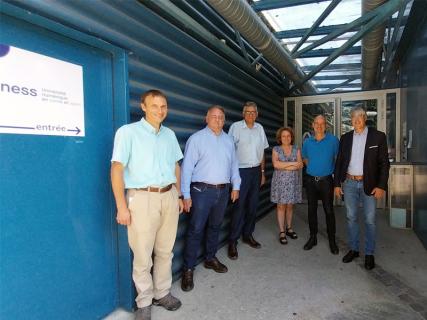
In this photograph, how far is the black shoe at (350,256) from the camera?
325cm

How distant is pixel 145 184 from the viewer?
208cm

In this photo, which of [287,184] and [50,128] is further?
[287,184]

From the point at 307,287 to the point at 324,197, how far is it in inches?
45.0

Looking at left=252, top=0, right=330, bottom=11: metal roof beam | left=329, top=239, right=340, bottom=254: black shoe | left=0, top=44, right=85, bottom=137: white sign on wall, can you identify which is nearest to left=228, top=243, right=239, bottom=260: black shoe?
left=329, top=239, right=340, bottom=254: black shoe

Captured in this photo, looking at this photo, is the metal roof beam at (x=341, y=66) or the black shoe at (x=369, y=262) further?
the metal roof beam at (x=341, y=66)

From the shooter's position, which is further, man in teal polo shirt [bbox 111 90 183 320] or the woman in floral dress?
the woman in floral dress

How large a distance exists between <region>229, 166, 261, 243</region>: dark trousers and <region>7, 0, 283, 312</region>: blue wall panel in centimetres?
24

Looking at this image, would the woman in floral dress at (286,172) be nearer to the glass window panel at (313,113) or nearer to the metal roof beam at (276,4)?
the metal roof beam at (276,4)

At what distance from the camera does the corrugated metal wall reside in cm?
191

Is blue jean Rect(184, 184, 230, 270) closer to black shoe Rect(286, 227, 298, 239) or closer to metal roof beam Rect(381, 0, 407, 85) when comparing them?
black shoe Rect(286, 227, 298, 239)

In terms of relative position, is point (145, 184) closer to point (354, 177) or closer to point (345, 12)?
point (354, 177)

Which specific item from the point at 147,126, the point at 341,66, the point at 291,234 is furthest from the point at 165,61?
the point at 341,66

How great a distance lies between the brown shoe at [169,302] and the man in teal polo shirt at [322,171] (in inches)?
73.3

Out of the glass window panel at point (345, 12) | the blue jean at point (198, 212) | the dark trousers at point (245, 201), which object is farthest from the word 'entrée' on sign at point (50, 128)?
the glass window panel at point (345, 12)
